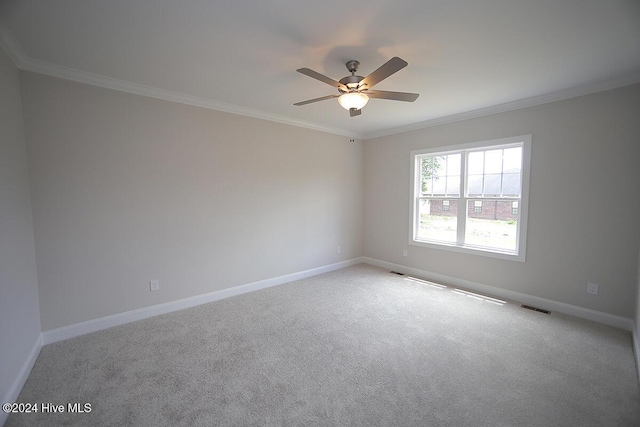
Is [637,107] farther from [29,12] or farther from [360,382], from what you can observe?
[29,12]

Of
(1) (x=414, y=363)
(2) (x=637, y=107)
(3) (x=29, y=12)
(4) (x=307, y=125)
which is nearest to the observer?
(3) (x=29, y=12)

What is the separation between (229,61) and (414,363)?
10.1 ft

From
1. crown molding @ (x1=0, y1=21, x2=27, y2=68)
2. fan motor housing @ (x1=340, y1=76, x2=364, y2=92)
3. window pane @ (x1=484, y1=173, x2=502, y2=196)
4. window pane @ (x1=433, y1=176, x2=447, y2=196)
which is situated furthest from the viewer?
window pane @ (x1=433, y1=176, x2=447, y2=196)

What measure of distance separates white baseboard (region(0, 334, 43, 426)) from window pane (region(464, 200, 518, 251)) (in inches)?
197

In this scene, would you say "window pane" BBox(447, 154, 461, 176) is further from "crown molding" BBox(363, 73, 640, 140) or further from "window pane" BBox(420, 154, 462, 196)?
"crown molding" BBox(363, 73, 640, 140)

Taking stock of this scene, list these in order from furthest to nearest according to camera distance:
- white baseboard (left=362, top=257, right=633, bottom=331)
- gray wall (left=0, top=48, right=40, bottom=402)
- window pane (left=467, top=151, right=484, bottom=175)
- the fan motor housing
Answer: window pane (left=467, top=151, right=484, bottom=175)
white baseboard (left=362, top=257, right=633, bottom=331)
the fan motor housing
gray wall (left=0, top=48, right=40, bottom=402)

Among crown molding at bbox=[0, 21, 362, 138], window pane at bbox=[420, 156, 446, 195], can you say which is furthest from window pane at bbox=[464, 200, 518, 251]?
crown molding at bbox=[0, 21, 362, 138]

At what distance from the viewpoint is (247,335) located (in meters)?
2.69

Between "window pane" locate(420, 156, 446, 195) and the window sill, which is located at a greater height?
"window pane" locate(420, 156, 446, 195)

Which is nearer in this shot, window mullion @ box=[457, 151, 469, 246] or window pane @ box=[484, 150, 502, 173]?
window pane @ box=[484, 150, 502, 173]

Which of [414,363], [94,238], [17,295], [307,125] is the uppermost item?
[307,125]

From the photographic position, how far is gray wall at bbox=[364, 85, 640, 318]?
2756 millimetres

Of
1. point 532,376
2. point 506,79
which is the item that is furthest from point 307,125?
point 532,376

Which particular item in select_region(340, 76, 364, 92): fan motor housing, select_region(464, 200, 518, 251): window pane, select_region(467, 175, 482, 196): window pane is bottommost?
select_region(464, 200, 518, 251): window pane
